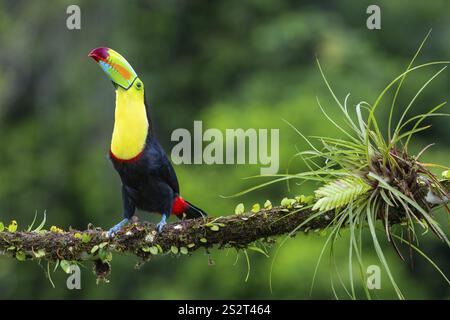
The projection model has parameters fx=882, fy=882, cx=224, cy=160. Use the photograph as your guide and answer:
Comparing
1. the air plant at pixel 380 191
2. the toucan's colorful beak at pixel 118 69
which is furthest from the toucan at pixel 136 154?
the air plant at pixel 380 191

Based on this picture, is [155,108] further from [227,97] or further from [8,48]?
[8,48]

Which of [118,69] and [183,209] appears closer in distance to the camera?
[118,69]

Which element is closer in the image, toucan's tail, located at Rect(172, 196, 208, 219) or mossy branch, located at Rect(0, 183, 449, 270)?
mossy branch, located at Rect(0, 183, 449, 270)

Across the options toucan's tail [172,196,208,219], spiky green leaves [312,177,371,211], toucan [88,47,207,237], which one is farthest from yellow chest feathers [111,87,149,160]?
spiky green leaves [312,177,371,211]

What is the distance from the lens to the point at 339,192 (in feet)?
9.99

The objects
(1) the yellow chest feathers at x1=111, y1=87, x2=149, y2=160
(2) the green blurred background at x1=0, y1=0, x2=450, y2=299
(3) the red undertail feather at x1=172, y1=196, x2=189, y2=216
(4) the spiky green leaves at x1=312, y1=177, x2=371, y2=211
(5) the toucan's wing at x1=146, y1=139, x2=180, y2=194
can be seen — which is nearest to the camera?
(4) the spiky green leaves at x1=312, y1=177, x2=371, y2=211

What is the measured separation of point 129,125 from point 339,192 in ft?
2.62

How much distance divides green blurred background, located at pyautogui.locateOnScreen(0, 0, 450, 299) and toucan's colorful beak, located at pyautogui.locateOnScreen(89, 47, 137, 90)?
6.22 metres

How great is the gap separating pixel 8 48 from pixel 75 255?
8.36 meters

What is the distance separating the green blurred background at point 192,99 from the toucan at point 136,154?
574 cm

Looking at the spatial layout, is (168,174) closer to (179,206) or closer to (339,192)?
(179,206)

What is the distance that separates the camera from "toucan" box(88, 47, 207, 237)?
319cm

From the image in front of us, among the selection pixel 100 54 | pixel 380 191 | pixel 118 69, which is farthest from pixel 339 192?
pixel 100 54

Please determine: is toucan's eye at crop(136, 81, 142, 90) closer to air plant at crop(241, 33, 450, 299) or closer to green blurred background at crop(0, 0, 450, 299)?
air plant at crop(241, 33, 450, 299)
